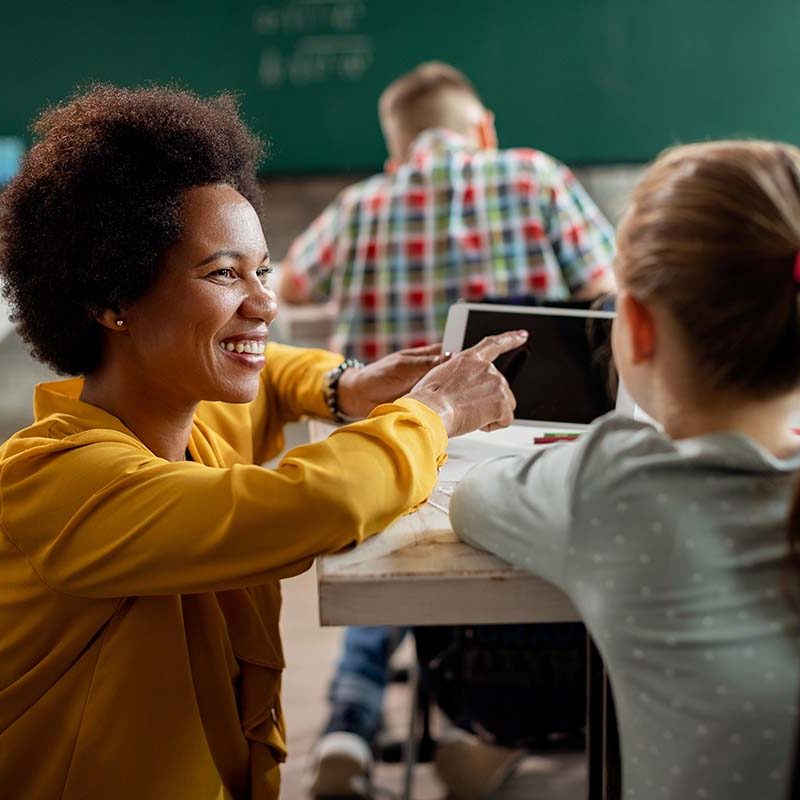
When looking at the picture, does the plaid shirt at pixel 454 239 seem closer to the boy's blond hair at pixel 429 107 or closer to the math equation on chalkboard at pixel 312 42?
the boy's blond hair at pixel 429 107

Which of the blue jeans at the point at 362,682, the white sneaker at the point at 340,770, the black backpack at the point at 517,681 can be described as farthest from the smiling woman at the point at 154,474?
the blue jeans at the point at 362,682

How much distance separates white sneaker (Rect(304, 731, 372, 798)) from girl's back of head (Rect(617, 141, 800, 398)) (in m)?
1.39

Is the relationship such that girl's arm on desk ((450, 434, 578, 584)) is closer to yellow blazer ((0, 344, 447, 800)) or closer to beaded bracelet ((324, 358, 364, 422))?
yellow blazer ((0, 344, 447, 800))

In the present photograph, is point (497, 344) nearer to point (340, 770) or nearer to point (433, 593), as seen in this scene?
point (433, 593)

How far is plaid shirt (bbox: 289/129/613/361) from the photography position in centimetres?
259

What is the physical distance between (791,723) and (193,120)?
2.76ft

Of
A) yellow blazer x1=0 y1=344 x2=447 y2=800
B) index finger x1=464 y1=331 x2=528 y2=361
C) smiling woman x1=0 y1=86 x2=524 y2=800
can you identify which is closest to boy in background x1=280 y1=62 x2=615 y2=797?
index finger x1=464 y1=331 x2=528 y2=361

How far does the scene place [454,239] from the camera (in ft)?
8.53

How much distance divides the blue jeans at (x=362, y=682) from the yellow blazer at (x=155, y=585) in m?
0.98

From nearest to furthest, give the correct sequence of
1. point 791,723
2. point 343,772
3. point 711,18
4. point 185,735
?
point 791,723, point 185,735, point 343,772, point 711,18

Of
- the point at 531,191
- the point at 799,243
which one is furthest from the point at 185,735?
the point at 531,191

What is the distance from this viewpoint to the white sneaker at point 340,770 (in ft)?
6.70

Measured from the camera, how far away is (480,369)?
1285mm

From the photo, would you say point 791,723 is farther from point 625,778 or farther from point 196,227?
point 196,227
